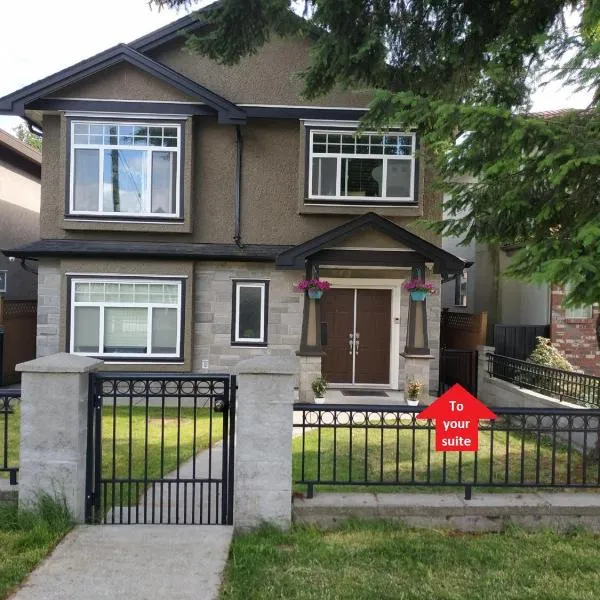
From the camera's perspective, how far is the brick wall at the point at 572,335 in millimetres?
13469

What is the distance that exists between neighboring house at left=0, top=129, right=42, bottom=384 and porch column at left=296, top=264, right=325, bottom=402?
6.69 metres

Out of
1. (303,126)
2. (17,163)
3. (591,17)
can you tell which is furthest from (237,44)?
(17,163)

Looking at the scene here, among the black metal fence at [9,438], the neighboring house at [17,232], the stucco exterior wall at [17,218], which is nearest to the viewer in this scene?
the black metal fence at [9,438]

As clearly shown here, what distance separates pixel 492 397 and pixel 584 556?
6789mm

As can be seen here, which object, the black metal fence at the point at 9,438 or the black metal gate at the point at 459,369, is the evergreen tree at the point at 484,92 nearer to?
the black metal fence at the point at 9,438

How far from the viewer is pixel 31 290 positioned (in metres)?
18.4

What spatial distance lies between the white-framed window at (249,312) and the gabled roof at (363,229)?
1095 millimetres

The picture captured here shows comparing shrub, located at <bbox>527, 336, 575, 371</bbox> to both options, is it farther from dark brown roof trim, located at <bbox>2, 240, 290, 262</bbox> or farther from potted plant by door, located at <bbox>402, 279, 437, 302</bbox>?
dark brown roof trim, located at <bbox>2, 240, 290, 262</bbox>

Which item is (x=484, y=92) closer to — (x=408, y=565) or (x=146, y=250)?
(x=408, y=565)

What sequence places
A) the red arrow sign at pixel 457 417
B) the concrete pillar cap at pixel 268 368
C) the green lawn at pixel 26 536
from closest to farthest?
1. the green lawn at pixel 26 536
2. the concrete pillar cap at pixel 268 368
3. the red arrow sign at pixel 457 417

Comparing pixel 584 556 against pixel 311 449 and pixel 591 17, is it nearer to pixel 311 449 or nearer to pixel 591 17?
pixel 311 449

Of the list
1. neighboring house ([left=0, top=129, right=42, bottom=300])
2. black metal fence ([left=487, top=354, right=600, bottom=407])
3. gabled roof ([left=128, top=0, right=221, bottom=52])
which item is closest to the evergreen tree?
black metal fence ([left=487, top=354, right=600, bottom=407])

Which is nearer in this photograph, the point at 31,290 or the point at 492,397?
the point at 492,397

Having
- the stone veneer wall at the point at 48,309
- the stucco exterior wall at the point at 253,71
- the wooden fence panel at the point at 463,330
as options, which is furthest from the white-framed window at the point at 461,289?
the stone veneer wall at the point at 48,309
